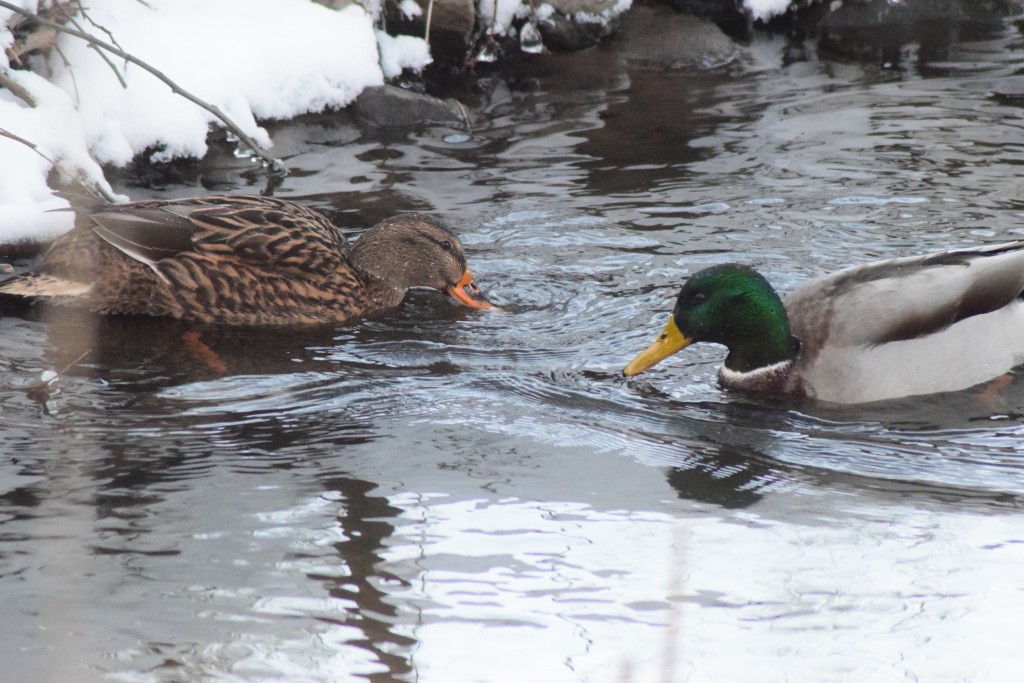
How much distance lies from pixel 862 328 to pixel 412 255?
2.28m

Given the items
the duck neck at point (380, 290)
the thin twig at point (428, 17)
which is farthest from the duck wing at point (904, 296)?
the thin twig at point (428, 17)

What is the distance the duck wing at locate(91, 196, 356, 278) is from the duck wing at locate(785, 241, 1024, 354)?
7.55ft

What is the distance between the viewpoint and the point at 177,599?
3.40 metres

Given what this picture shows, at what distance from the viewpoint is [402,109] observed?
8.84 meters

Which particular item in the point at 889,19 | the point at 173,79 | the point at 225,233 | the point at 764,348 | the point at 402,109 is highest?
the point at 889,19

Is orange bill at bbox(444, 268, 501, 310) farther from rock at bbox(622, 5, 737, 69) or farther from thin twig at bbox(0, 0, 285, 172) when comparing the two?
rock at bbox(622, 5, 737, 69)

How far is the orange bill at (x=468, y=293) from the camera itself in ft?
19.9

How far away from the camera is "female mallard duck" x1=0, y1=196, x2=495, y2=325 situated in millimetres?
5863

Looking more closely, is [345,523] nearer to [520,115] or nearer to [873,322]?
[873,322]

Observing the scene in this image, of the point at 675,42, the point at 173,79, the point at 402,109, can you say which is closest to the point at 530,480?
the point at 173,79

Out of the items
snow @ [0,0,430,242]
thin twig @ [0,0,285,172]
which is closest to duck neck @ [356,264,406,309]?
thin twig @ [0,0,285,172]

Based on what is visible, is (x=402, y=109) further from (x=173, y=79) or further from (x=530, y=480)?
(x=530, y=480)

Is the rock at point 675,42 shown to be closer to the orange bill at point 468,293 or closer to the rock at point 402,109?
the rock at point 402,109

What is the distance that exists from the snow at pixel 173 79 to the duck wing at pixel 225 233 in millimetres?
666
